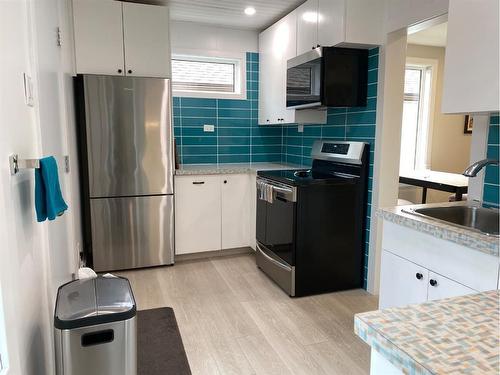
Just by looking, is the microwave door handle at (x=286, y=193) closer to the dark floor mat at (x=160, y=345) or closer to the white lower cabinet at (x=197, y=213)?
the white lower cabinet at (x=197, y=213)

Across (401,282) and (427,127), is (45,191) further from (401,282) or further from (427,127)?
(427,127)

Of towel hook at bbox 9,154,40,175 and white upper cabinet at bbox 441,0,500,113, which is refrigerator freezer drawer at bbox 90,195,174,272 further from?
white upper cabinet at bbox 441,0,500,113

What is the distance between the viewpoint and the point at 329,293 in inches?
113

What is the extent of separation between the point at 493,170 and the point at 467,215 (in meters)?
0.26

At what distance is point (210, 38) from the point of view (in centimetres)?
385

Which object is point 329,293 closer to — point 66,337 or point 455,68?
point 455,68

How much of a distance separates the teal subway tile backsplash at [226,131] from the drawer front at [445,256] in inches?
96.5

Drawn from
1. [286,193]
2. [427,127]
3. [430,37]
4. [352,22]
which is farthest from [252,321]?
[430,37]

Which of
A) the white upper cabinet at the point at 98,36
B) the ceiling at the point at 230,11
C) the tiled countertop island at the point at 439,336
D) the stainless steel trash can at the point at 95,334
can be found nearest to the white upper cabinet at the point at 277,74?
the ceiling at the point at 230,11

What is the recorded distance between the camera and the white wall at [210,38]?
373cm

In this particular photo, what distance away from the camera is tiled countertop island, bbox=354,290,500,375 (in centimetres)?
59

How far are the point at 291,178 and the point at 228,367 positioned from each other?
143 cm

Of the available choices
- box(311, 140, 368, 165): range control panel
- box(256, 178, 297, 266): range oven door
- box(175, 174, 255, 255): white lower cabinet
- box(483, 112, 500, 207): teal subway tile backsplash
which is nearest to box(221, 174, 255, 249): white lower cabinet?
box(175, 174, 255, 255): white lower cabinet

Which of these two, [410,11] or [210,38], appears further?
[210,38]
